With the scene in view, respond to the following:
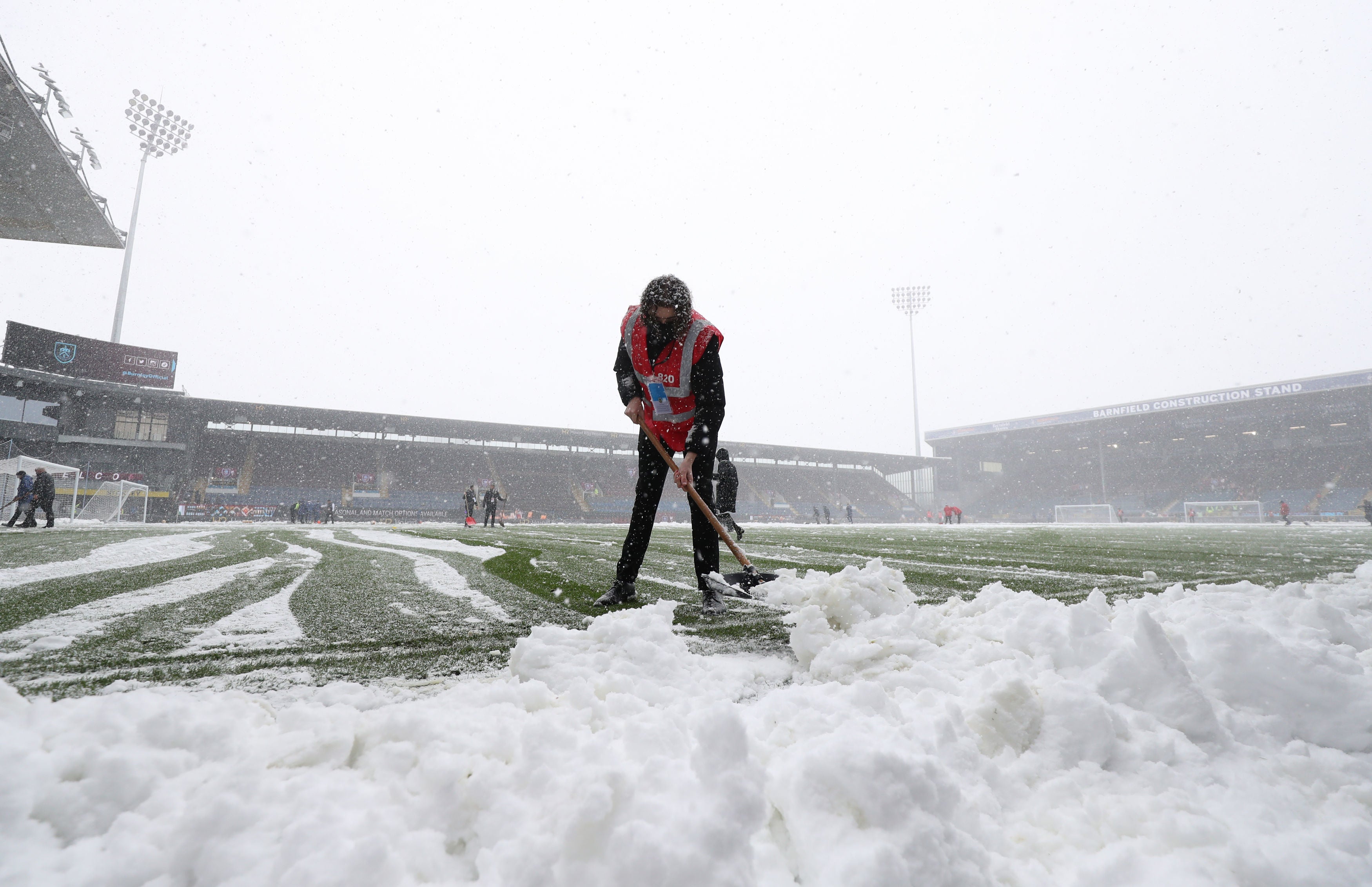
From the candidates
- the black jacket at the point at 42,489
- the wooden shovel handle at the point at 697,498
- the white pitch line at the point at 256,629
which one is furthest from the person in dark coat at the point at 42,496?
the wooden shovel handle at the point at 697,498

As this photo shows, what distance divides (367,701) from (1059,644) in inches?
60.6

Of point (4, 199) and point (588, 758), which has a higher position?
point (4, 199)

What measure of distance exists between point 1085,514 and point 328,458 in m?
43.9

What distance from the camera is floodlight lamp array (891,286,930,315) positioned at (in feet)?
152

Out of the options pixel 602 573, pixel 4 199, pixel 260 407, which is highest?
pixel 4 199

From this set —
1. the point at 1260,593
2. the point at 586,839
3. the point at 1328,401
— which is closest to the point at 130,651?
the point at 586,839

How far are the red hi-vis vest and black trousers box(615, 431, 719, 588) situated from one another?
0.48ft

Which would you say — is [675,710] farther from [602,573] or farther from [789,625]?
[602,573]

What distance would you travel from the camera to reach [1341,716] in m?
1.09

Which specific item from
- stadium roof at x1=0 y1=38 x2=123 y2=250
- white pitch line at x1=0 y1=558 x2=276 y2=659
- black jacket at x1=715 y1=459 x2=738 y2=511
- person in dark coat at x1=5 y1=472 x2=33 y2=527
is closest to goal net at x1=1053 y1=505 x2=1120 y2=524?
black jacket at x1=715 y1=459 x2=738 y2=511

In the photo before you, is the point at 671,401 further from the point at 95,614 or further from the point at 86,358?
the point at 86,358

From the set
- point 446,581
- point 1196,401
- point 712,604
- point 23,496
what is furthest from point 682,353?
point 1196,401

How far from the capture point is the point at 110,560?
13.6 feet

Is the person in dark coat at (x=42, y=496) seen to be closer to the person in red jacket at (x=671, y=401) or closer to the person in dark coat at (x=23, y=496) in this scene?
the person in dark coat at (x=23, y=496)
